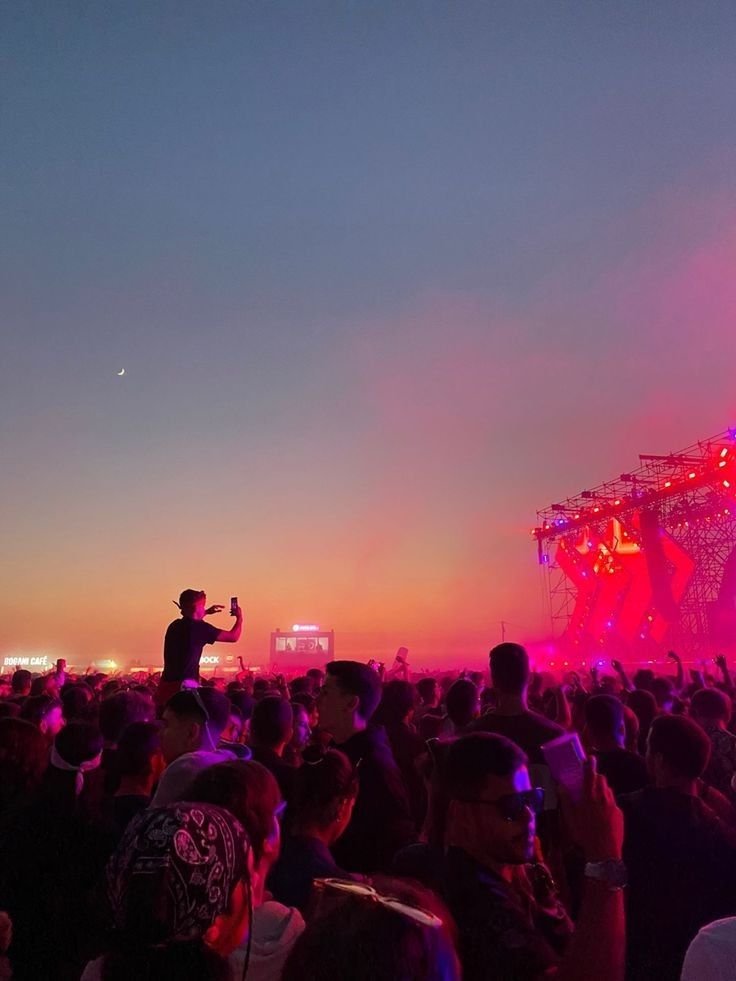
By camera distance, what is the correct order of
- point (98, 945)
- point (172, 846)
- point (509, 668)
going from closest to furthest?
point (172, 846) → point (98, 945) → point (509, 668)

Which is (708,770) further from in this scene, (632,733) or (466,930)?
(466,930)

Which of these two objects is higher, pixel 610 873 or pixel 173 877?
pixel 173 877

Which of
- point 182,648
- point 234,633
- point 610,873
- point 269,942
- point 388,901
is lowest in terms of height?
point 269,942

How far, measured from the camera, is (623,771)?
431cm

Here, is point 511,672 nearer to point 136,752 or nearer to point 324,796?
point 324,796

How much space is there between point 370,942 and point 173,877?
1.60 ft

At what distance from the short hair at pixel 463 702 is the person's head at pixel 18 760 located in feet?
10.9

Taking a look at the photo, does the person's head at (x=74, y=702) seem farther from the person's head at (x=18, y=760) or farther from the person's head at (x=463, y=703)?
the person's head at (x=463, y=703)

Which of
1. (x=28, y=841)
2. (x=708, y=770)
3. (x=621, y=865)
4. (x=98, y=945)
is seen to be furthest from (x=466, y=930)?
(x=708, y=770)

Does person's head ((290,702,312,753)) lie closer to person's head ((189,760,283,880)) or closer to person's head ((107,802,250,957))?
person's head ((189,760,283,880))

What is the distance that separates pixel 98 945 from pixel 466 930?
44.4 inches

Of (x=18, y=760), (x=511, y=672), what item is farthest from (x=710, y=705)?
(x=18, y=760)

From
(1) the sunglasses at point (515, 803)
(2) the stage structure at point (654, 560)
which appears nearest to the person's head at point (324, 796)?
(1) the sunglasses at point (515, 803)

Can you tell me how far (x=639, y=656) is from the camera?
3819 centimetres
